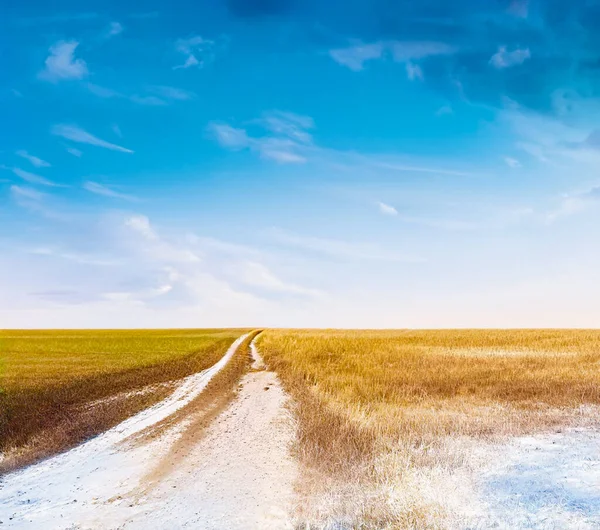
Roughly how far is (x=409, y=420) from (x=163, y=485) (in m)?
6.21

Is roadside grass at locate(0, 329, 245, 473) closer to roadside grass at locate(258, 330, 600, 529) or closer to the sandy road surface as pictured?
the sandy road surface

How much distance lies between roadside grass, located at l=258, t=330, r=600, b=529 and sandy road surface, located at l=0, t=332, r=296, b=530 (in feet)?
2.35

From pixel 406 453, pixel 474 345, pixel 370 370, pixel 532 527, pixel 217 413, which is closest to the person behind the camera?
pixel 532 527

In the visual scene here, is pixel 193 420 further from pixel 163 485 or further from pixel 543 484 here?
pixel 543 484

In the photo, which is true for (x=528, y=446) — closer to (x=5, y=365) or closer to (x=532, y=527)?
(x=532, y=527)

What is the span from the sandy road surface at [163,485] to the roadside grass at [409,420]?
717mm

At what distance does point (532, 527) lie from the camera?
6895 mm

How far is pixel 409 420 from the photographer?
40.7ft

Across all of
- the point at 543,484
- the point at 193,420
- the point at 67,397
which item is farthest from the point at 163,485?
the point at 67,397

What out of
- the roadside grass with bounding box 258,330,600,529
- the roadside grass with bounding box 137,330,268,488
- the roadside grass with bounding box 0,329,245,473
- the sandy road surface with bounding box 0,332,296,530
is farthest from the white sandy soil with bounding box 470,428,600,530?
the roadside grass with bounding box 0,329,245,473

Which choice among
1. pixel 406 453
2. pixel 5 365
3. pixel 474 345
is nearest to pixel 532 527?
pixel 406 453

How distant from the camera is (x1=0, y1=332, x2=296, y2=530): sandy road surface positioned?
7.57 metres

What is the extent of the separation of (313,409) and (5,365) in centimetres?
2361

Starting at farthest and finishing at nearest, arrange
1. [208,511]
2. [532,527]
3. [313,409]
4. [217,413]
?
[217,413], [313,409], [208,511], [532,527]
